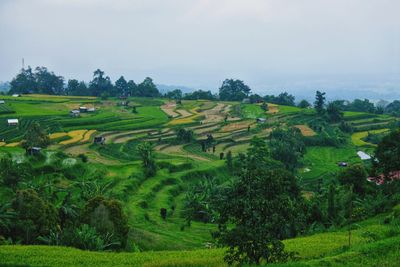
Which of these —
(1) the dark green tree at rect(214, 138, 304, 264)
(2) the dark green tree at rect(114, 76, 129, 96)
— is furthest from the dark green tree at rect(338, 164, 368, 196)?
(2) the dark green tree at rect(114, 76, 129, 96)

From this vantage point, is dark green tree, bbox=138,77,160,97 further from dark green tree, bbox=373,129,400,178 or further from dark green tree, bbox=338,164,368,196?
dark green tree, bbox=373,129,400,178

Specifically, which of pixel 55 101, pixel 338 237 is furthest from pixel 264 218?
pixel 55 101

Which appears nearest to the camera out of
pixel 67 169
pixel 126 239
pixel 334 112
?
pixel 126 239

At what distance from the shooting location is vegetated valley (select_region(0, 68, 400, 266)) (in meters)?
13.9

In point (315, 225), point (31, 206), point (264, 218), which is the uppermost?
point (264, 218)

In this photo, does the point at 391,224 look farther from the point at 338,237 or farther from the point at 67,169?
the point at 67,169

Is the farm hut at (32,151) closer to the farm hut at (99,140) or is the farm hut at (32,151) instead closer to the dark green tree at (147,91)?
the farm hut at (99,140)

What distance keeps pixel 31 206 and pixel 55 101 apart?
232ft

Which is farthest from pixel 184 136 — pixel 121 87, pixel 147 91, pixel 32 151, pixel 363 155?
pixel 121 87

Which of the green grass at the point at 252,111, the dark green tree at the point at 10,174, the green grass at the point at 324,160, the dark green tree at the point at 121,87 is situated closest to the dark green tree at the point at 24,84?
the dark green tree at the point at 121,87

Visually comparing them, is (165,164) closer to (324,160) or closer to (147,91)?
(324,160)

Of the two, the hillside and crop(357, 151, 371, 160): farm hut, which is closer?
the hillside

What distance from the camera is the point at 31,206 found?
21203 mm

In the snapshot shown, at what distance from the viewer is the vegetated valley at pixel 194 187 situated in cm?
1393
